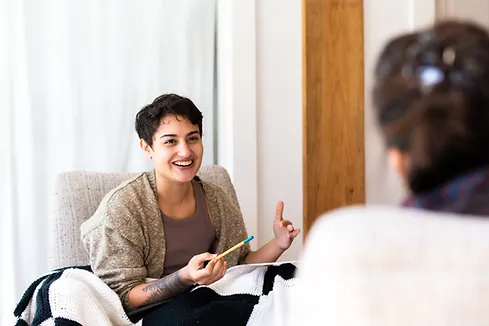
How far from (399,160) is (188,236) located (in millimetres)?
1224

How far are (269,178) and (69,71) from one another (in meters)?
0.82

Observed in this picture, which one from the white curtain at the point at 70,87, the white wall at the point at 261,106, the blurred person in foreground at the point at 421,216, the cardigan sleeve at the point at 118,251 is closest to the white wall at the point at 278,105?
the white wall at the point at 261,106

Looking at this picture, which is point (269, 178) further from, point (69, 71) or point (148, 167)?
point (69, 71)

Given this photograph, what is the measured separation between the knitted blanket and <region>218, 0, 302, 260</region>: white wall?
0.72m

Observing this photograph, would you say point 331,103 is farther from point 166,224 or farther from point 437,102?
point 437,102

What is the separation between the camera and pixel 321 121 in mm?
2578

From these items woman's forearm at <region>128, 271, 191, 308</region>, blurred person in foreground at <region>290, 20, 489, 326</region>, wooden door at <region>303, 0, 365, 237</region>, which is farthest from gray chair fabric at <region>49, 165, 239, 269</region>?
blurred person in foreground at <region>290, 20, 489, 326</region>

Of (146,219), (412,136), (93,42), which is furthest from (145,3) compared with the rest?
(412,136)

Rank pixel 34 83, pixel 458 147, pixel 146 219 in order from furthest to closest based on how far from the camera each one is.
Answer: pixel 34 83 → pixel 146 219 → pixel 458 147

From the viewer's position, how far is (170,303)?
1.57 m

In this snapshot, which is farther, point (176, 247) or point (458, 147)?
point (176, 247)

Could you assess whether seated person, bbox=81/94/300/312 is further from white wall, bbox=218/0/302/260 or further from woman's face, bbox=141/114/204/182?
white wall, bbox=218/0/302/260

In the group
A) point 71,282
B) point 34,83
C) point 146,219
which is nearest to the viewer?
point 71,282

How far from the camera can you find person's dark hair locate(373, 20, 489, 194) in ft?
2.38
